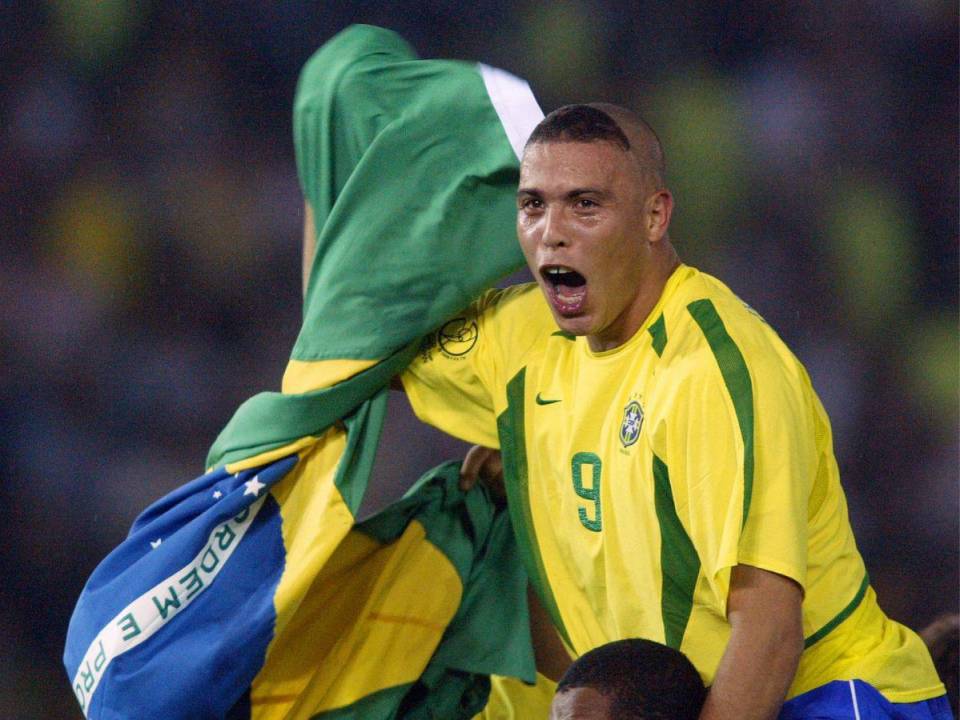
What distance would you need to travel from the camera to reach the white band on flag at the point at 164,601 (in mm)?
1731

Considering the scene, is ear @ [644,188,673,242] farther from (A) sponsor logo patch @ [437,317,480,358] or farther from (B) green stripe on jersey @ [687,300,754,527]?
(A) sponsor logo patch @ [437,317,480,358]

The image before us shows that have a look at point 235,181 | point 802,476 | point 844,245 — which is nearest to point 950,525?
point 844,245

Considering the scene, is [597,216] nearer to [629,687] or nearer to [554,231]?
[554,231]

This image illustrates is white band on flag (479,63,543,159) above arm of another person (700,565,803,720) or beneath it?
above

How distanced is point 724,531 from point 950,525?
130 centimetres

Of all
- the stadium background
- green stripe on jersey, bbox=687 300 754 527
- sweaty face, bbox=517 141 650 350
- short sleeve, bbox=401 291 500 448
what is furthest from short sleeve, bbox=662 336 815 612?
the stadium background

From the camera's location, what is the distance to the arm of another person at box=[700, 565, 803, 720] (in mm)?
1394

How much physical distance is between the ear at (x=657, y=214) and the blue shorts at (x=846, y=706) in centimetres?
55

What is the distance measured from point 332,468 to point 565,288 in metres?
0.40

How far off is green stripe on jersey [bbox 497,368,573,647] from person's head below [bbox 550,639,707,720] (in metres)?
0.32

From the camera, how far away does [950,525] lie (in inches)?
101

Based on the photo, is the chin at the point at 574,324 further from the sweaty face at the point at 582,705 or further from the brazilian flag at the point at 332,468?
the sweaty face at the point at 582,705

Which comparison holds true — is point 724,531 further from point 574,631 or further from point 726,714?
point 574,631

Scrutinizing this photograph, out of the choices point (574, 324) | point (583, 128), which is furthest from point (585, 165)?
point (574, 324)
